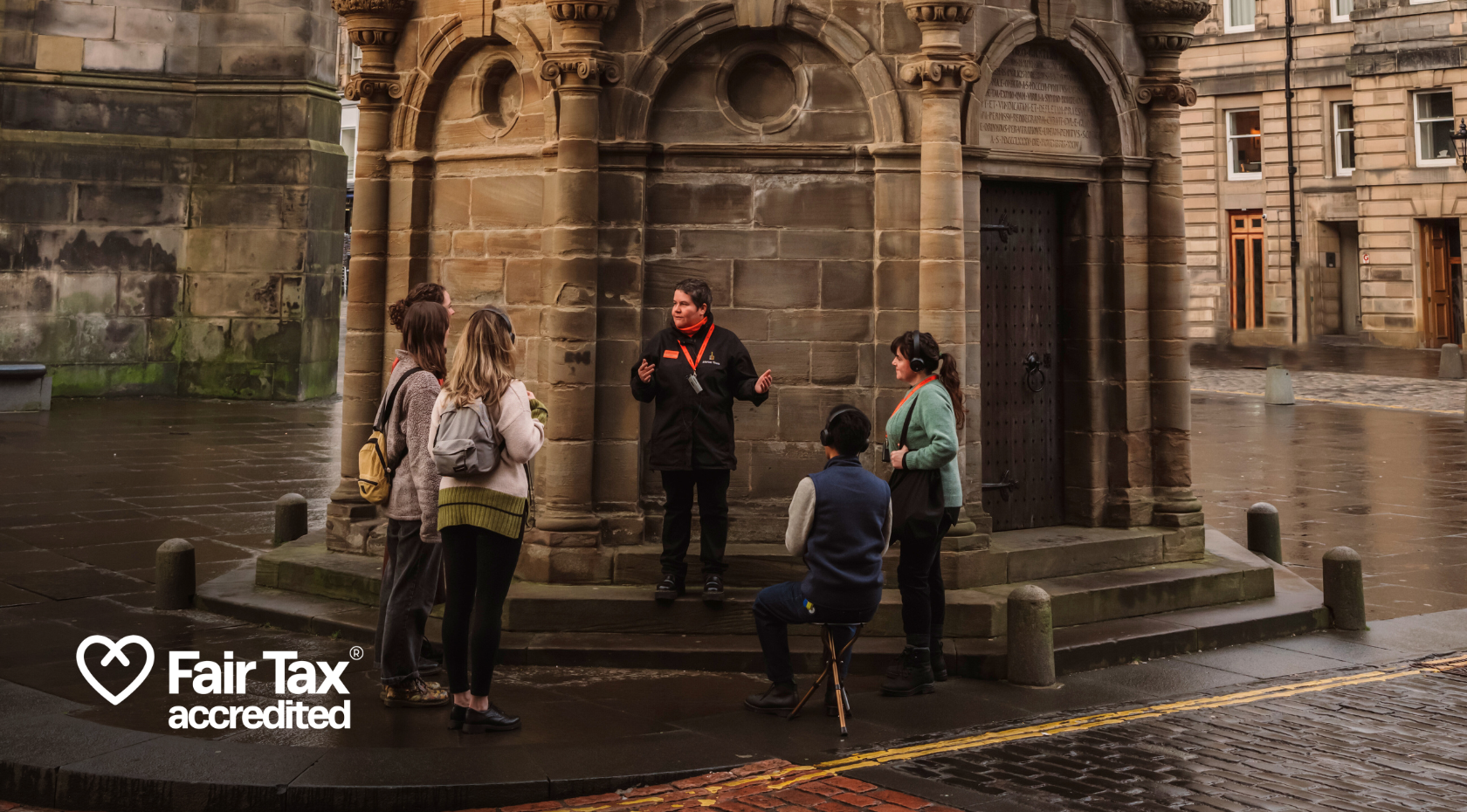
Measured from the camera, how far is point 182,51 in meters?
23.5

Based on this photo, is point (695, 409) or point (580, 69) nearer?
point (695, 409)

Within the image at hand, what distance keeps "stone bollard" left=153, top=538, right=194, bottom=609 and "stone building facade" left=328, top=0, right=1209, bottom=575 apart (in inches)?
45.3

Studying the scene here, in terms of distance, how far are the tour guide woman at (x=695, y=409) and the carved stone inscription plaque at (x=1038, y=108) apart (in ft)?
8.80

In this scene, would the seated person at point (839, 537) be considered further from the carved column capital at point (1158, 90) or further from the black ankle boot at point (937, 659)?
the carved column capital at point (1158, 90)

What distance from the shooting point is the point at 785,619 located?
23.7 feet

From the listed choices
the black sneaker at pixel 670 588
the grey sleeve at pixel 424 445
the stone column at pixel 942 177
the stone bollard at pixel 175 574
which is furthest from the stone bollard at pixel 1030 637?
the stone bollard at pixel 175 574

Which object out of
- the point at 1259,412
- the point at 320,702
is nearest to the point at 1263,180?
the point at 1259,412

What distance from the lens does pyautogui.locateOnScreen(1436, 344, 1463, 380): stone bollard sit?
30172 mm

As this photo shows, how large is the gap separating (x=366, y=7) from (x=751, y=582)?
5.10 meters

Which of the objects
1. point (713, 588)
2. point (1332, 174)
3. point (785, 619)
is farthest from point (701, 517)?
point (1332, 174)

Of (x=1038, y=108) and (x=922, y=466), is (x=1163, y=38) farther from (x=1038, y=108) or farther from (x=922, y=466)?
(x=922, y=466)

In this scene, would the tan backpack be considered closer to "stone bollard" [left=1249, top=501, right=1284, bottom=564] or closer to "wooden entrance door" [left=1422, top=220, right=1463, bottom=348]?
"stone bollard" [left=1249, top=501, right=1284, bottom=564]

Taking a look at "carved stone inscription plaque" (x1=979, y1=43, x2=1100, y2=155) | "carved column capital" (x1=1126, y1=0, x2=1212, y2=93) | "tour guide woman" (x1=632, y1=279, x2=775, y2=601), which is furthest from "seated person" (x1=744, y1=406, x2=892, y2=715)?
"carved column capital" (x1=1126, y1=0, x2=1212, y2=93)

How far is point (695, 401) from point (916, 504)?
1562 mm
